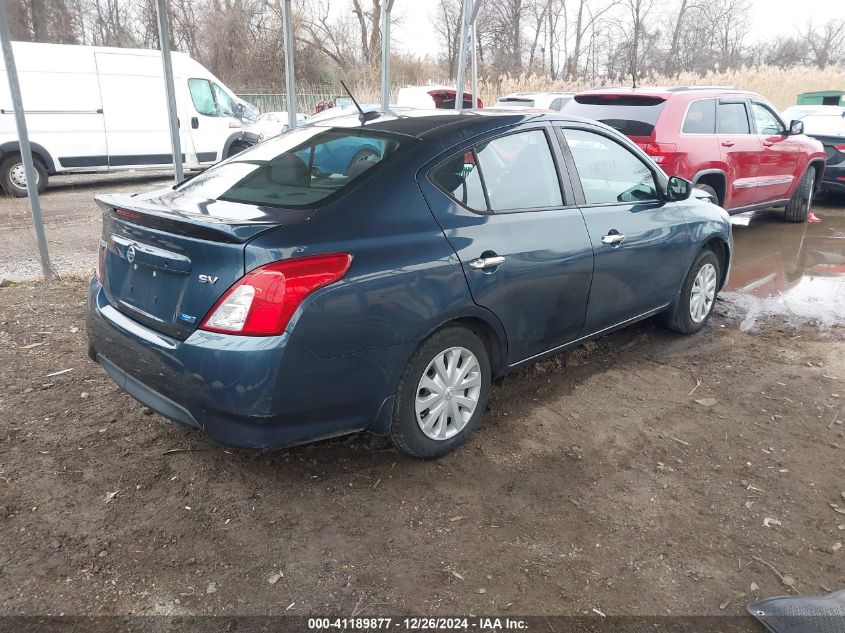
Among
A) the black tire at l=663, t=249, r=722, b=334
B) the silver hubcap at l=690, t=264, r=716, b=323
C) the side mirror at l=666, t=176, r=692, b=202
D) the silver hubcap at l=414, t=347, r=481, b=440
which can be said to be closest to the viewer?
the silver hubcap at l=414, t=347, r=481, b=440

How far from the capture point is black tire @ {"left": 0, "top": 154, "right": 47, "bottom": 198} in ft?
37.7

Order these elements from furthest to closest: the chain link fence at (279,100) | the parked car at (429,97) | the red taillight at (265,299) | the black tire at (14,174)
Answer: the chain link fence at (279,100)
the parked car at (429,97)
the black tire at (14,174)
the red taillight at (265,299)

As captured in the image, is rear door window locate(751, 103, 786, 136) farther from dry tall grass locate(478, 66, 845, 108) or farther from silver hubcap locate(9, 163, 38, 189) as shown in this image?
dry tall grass locate(478, 66, 845, 108)

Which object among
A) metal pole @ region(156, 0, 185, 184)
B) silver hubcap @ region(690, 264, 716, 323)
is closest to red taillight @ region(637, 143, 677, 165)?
silver hubcap @ region(690, 264, 716, 323)

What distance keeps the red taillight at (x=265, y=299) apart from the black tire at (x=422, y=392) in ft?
2.14

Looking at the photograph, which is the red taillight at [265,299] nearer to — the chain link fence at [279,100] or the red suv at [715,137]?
the red suv at [715,137]

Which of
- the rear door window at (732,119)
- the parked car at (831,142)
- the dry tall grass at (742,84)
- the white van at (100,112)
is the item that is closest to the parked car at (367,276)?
the rear door window at (732,119)

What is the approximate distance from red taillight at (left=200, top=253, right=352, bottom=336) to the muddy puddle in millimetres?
4046

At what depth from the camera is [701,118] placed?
747cm

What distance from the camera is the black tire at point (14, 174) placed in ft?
37.7

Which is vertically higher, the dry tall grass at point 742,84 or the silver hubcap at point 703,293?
the dry tall grass at point 742,84

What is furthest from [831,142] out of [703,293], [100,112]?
[100,112]

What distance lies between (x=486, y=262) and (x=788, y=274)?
5.24m

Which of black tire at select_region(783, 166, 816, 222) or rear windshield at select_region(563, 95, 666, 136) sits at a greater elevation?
rear windshield at select_region(563, 95, 666, 136)
